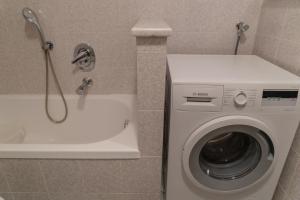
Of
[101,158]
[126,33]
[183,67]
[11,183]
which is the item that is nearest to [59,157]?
[101,158]

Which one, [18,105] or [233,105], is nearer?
[233,105]

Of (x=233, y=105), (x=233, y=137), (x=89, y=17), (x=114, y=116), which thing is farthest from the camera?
(x=114, y=116)

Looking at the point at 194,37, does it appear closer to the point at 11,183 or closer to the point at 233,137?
the point at 233,137

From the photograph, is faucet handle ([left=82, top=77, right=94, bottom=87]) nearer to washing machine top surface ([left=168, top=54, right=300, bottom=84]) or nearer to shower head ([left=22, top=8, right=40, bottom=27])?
shower head ([left=22, top=8, right=40, bottom=27])

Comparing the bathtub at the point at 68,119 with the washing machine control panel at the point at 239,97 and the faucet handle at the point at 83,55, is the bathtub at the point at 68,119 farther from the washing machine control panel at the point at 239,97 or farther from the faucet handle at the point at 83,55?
the washing machine control panel at the point at 239,97

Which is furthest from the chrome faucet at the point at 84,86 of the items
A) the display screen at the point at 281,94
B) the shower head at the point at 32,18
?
the display screen at the point at 281,94

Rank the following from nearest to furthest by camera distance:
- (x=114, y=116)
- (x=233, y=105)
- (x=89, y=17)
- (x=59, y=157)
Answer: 1. (x=233, y=105)
2. (x=59, y=157)
3. (x=89, y=17)
4. (x=114, y=116)

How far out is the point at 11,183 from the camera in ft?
3.82

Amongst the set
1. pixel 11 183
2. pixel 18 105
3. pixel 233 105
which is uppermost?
pixel 233 105

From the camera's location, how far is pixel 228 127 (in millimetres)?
979

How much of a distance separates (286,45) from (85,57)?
1286mm

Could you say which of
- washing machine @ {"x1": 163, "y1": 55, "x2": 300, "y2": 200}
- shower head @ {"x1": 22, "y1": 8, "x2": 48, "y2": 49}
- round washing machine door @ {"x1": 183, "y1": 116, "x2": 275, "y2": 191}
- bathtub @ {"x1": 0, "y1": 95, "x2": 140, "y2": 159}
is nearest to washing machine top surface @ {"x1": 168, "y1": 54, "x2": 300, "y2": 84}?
washing machine @ {"x1": 163, "y1": 55, "x2": 300, "y2": 200}

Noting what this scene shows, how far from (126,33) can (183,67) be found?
1.89 ft

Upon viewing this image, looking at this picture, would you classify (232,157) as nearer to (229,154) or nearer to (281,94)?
(229,154)
